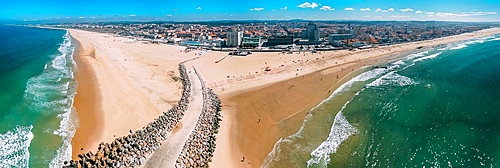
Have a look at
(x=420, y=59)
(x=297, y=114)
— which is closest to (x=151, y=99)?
(x=297, y=114)

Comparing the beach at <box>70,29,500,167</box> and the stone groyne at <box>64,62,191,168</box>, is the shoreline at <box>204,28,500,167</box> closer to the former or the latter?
the beach at <box>70,29,500,167</box>

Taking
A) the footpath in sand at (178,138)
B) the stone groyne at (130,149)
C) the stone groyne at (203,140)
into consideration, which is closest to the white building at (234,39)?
the footpath in sand at (178,138)

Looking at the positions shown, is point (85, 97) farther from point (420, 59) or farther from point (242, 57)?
point (420, 59)

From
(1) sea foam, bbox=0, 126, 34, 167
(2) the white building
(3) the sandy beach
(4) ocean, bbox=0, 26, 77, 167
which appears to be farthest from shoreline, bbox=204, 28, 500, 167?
(2) the white building

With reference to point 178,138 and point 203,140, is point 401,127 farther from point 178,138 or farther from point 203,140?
point 178,138

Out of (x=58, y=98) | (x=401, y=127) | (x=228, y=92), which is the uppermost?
(x=228, y=92)

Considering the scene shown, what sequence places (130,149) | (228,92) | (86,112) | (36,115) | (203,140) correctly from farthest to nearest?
(228,92), (86,112), (36,115), (203,140), (130,149)

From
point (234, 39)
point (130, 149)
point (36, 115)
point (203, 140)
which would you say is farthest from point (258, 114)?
point (234, 39)
